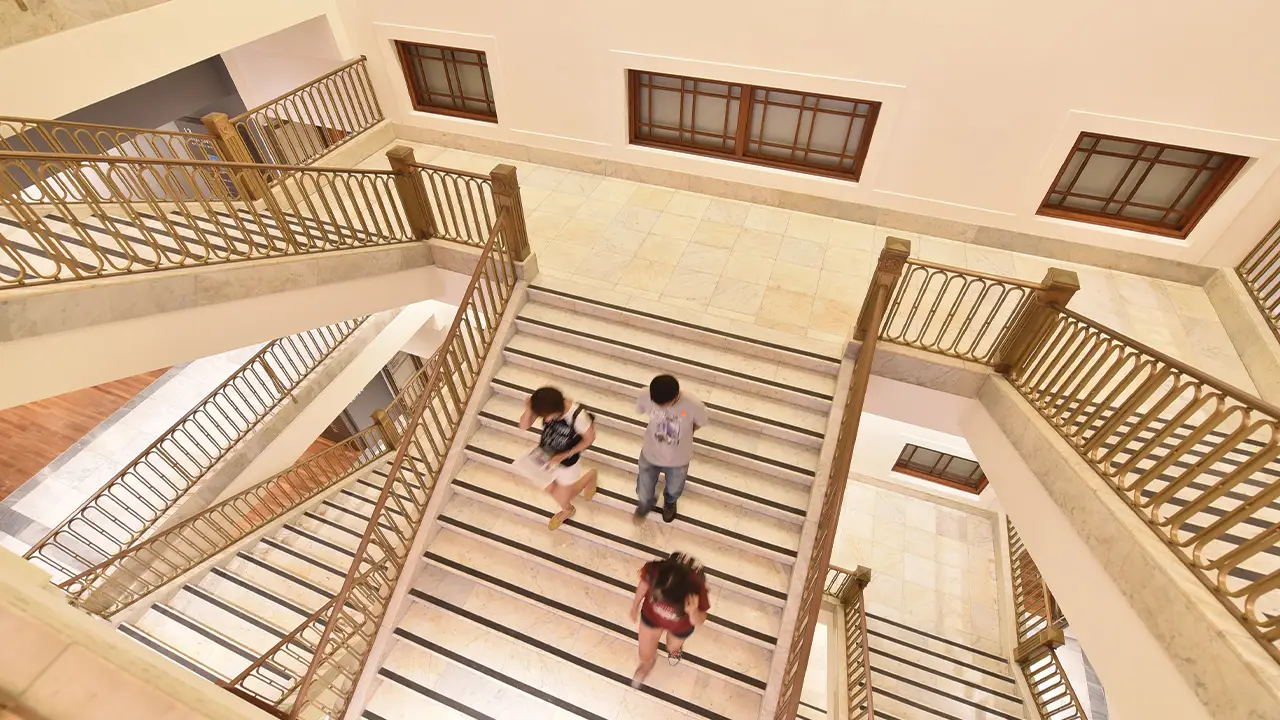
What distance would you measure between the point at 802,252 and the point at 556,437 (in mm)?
4191

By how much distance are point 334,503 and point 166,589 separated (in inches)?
86.9

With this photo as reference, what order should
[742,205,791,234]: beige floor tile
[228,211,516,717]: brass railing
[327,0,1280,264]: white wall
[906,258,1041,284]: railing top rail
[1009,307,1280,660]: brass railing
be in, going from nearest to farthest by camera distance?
[1009,307,1280,660]: brass railing
[228,211,516,717]: brass railing
[906,258,1041,284]: railing top rail
[327,0,1280,264]: white wall
[742,205,791,234]: beige floor tile

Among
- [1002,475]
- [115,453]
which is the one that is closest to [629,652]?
[1002,475]

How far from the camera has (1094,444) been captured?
371 centimetres

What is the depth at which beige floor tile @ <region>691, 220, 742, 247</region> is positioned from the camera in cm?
701

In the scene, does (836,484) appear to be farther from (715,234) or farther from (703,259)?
(715,234)

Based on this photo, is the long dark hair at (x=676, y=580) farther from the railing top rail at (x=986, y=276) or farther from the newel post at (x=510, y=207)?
the newel post at (x=510, y=207)

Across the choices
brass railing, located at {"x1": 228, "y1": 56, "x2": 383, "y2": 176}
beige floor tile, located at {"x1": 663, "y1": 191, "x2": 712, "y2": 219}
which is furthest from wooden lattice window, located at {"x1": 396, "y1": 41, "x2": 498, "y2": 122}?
beige floor tile, located at {"x1": 663, "y1": 191, "x2": 712, "y2": 219}

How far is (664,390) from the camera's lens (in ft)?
12.7

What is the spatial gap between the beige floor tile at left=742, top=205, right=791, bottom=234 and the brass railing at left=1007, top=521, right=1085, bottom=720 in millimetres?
4920

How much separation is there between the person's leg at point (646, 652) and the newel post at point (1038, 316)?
3.91 meters

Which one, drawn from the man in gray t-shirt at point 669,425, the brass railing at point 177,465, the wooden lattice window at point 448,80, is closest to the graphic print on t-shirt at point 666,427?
the man in gray t-shirt at point 669,425

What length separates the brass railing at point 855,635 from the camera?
6086 mm

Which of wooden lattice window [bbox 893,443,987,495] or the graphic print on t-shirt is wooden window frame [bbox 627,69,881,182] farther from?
wooden lattice window [bbox 893,443,987,495]
